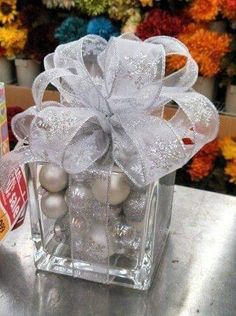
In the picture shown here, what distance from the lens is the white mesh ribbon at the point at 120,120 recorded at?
350 mm

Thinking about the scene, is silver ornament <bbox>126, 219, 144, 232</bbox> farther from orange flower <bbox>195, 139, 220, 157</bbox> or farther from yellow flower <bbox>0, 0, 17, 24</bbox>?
yellow flower <bbox>0, 0, 17, 24</bbox>

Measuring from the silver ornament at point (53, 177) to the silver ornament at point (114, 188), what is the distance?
0.10 feet

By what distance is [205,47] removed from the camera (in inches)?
40.5

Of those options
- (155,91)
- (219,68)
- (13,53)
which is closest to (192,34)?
(219,68)

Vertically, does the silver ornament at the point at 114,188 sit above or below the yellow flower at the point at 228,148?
above

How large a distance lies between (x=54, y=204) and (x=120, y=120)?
10 centimetres

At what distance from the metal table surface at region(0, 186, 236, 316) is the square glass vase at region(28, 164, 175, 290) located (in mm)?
14

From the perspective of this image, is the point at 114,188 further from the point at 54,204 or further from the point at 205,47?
the point at 205,47

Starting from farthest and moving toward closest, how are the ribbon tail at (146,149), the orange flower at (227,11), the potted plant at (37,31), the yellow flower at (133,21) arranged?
the potted plant at (37,31), the yellow flower at (133,21), the orange flower at (227,11), the ribbon tail at (146,149)

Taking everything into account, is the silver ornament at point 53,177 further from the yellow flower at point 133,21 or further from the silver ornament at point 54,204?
the yellow flower at point 133,21

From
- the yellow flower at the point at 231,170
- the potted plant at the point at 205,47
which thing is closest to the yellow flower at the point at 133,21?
the potted plant at the point at 205,47

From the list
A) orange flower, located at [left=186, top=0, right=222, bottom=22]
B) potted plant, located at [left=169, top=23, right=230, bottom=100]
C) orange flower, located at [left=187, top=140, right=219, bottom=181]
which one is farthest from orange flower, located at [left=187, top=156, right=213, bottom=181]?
orange flower, located at [left=186, top=0, right=222, bottom=22]

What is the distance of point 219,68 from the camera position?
1074 mm

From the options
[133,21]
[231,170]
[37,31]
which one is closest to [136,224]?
[231,170]
